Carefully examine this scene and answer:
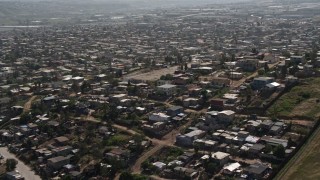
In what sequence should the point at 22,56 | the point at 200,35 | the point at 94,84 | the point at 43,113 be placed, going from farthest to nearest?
the point at 200,35
the point at 22,56
the point at 94,84
the point at 43,113

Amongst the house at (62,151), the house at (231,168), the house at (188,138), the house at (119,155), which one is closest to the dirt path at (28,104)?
the house at (62,151)

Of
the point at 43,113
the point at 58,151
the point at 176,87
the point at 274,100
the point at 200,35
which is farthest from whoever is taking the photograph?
the point at 200,35

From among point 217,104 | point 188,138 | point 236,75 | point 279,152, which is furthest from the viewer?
point 236,75

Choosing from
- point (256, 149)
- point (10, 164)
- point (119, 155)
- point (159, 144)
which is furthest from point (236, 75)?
point (10, 164)

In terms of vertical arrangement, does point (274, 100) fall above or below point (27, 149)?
above

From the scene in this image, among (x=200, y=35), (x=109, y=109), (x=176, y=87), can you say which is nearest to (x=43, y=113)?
(x=109, y=109)

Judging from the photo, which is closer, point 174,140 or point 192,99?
point 174,140

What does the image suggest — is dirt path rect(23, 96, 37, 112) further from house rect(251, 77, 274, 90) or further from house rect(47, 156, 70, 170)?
house rect(251, 77, 274, 90)

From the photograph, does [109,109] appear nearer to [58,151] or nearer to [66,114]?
[66,114]

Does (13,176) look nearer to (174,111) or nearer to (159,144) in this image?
(159,144)
